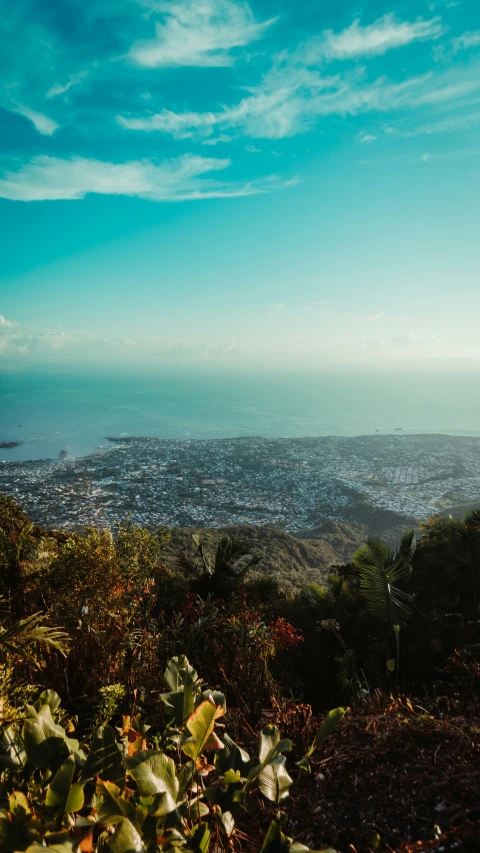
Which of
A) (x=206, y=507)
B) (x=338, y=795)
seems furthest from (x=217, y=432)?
(x=338, y=795)

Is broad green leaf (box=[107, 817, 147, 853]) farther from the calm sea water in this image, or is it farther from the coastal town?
the calm sea water

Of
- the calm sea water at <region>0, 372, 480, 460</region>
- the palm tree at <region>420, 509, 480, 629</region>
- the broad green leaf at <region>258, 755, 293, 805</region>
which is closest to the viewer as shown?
the broad green leaf at <region>258, 755, 293, 805</region>

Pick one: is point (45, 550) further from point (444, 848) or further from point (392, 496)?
point (392, 496)

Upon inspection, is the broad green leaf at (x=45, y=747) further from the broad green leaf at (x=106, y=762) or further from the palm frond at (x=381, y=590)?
the palm frond at (x=381, y=590)

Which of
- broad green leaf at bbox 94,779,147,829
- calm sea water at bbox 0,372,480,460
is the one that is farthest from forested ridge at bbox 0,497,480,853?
calm sea water at bbox 0,372,480,460

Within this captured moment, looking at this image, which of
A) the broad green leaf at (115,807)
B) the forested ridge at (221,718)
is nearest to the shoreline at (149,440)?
the forested ridge at (221,718)
